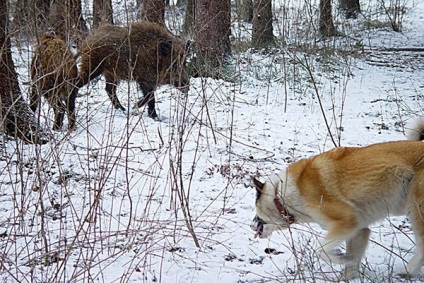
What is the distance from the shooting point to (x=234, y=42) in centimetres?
1136

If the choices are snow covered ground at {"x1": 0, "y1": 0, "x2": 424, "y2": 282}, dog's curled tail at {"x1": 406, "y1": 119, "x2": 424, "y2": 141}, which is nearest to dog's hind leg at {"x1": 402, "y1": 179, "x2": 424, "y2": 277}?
snow covered ground at {"x1": 0, "y1": 0, "x2": 424, "y2": 282}

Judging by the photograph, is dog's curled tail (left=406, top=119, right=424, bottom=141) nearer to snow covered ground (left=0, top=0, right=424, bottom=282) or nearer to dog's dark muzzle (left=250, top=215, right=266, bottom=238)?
snow covered ground (left=0, top=0, right=424, bottom=282)

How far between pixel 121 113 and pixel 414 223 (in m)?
5.24

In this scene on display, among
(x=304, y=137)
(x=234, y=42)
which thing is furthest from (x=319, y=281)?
(x=234, y=42)

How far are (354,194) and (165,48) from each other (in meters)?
5.06

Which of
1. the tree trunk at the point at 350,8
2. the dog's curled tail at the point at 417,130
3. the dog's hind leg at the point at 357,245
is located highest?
the tree trunk at the point at 350,8

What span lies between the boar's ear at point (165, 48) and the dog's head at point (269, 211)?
440 centimetres

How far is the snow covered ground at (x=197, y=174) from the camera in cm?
346

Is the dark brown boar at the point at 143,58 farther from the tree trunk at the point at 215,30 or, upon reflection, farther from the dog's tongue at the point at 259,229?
the dog's tongue at the point at 259,229

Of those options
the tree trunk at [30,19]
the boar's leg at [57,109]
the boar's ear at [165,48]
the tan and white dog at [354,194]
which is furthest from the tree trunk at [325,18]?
the tan and white dog at [354,194]

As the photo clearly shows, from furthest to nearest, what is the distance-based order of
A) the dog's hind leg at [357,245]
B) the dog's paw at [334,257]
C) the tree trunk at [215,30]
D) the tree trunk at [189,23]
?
the tree trunk at [215,30], the tree trunk at [189,23], the dog's hind leg at [357,245], the dog's paw at [334,257]

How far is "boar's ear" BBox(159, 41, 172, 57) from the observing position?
7.86 m

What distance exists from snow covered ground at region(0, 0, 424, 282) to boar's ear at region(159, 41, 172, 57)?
2.34ft

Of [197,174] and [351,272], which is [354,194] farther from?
[197,174]
